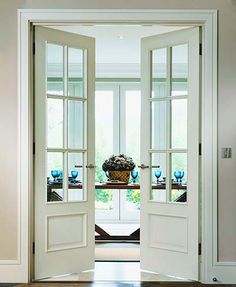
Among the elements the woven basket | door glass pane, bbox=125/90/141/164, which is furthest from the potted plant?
door glass pane, bbox=125/90/141/164

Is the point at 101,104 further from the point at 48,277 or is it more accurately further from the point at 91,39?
the point at 48,277

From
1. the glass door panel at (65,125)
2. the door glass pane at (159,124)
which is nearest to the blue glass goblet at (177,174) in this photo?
the door glass pane at (159,124)

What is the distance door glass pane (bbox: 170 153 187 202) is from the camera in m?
4.21

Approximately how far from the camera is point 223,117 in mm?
4059

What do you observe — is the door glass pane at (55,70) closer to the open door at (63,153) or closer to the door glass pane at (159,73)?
the open door at (63,153)

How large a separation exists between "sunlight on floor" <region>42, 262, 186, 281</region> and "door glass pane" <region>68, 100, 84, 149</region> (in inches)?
47.2

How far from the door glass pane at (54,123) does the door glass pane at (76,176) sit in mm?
190

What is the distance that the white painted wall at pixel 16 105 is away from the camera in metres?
4.04

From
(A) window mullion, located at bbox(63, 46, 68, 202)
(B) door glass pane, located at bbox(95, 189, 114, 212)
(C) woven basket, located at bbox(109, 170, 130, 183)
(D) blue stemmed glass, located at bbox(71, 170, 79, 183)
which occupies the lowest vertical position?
(B) door glass pane, located at bbox(95, 189, 114, 212)

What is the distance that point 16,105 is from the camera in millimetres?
4078

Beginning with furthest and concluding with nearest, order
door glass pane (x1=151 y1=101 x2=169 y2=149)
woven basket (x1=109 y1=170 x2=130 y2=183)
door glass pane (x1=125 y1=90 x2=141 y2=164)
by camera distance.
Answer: door glass pane (x1=125 y1=90 x2=141 y2=164)
woven basket (x1=109 y1=170 x2=130 y2=183)
door glass pane (x1=151 y1=101 x2=169 y2=149)

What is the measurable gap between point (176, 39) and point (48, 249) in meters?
2.25

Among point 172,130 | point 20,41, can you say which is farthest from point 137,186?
point 20,41

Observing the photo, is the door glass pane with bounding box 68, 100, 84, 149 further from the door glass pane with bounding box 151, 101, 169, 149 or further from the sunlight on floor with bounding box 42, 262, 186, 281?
the sunlight on floor with bounding box 42, 262, 186, 281
